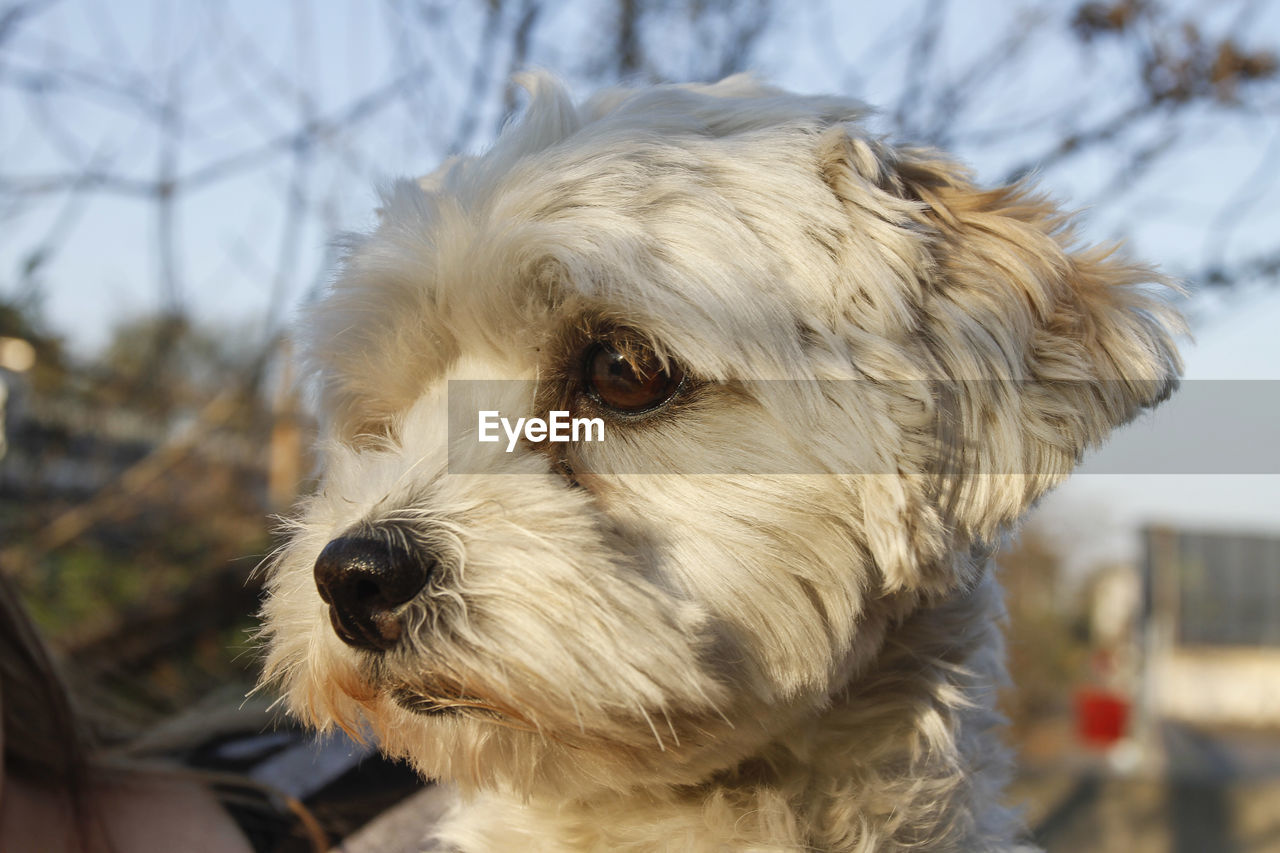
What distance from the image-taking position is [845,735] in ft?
5.58

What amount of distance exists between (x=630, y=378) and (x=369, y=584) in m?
0.53

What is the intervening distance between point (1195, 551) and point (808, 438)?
61.5 feet

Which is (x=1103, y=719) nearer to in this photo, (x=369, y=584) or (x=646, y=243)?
(x=646, y=243)

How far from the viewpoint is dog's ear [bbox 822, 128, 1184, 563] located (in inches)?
63.1

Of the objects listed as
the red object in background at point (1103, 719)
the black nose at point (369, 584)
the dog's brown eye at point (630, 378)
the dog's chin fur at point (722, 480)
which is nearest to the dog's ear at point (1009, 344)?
the dog's chin fur at point (722, 480)

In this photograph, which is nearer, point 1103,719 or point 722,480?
point 722,480

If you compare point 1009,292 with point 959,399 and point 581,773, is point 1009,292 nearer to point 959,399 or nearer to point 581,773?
point 959,399

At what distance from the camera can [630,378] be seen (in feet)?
5.36

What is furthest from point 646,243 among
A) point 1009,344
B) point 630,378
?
point 1009,344

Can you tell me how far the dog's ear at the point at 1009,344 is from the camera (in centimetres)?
160

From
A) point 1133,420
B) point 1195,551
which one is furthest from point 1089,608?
point 1133,420

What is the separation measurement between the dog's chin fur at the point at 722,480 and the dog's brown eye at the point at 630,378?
0.10ft

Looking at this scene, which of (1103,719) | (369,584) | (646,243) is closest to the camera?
(369,584)

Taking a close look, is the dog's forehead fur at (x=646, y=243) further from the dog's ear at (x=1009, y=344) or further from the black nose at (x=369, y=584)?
the black nose at (x=369, y=584)
